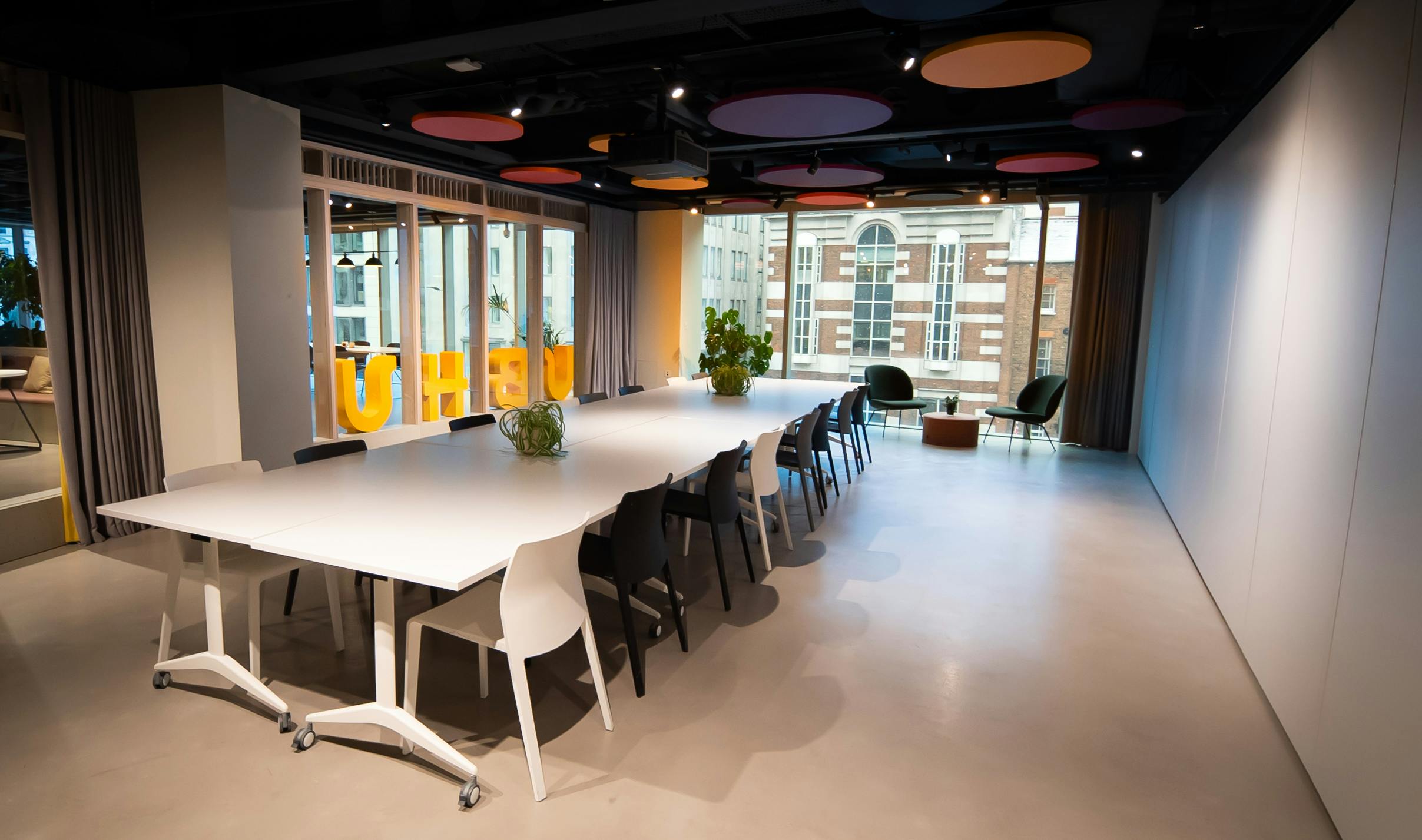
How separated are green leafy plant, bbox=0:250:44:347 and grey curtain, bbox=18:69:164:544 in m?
0.15

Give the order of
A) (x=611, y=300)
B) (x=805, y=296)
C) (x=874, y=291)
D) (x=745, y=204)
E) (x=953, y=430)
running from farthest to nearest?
(x=805, y=296) < (x=611, y=300) < (x=874, y=291) < (x=745, y=204) < (x=953, y=430)

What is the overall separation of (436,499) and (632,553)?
2.64 ft

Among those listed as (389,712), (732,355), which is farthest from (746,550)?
(732,355)

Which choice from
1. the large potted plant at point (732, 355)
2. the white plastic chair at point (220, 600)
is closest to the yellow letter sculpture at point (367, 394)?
the large potted plant at point (732, 355)

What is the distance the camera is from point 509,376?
898 centimetres

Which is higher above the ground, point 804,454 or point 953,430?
point 804,454

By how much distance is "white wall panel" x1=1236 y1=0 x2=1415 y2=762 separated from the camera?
2.53m

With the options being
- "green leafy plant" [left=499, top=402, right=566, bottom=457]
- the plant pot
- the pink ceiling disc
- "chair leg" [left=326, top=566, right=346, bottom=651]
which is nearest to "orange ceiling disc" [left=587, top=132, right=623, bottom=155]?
the pink ceiling disc

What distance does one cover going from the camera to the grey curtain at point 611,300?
10.0m

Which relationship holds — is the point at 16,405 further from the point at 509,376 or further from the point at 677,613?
the point at 509,376

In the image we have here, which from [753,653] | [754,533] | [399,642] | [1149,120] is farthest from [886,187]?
[399,642]

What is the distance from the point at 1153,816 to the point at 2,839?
11.1 feet

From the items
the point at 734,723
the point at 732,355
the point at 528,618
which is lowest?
the point at 734,723

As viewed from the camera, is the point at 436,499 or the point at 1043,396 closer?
the point at 436,499
